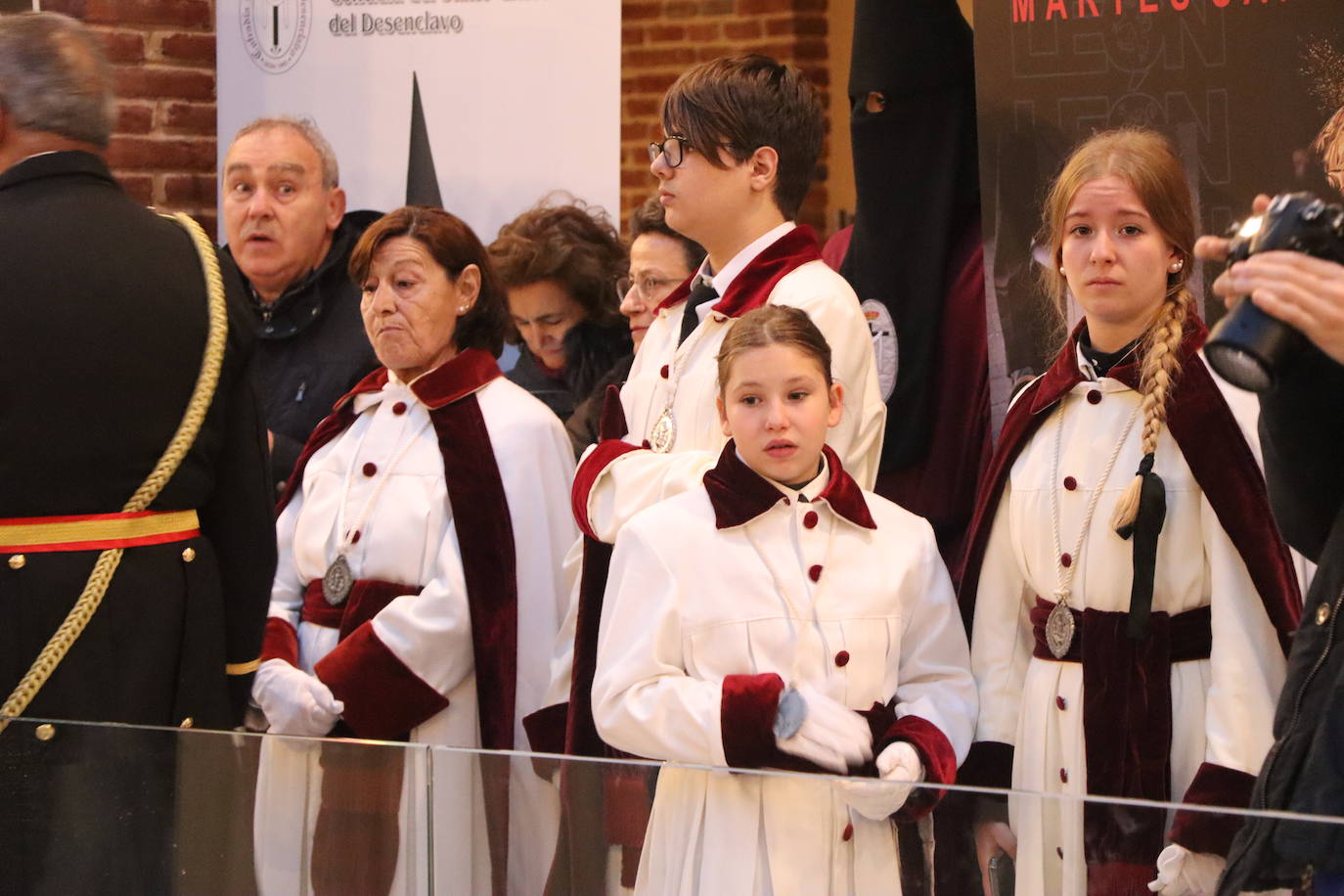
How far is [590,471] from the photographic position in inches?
110

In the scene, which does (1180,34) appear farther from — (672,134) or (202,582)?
(202,582)

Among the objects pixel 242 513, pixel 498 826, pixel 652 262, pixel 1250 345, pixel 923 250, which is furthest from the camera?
pixel 652 262

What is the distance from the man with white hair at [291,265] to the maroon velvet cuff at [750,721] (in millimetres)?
1875

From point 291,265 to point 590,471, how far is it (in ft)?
5.08

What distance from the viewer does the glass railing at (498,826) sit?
1823mm

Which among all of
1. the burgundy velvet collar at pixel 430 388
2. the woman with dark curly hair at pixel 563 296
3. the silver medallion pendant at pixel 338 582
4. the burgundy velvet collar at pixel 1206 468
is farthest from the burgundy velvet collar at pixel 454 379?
the burgundy velvet collar at pixel 1206 468

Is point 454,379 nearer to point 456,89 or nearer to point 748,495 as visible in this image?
point 748,495

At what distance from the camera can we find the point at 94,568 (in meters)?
2.55

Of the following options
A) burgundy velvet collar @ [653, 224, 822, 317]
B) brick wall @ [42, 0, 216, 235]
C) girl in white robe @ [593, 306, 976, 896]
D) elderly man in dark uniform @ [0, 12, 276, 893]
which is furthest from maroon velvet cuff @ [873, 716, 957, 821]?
brick wall @ [42, 0, 216, 235]

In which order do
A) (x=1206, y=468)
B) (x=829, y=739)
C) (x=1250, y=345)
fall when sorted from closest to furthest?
(x=1250, y=345), (x=829, y=739), (x=1206, y=468)

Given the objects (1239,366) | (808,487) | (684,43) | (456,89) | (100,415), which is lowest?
(808,487)

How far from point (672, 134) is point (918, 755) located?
1.18 m

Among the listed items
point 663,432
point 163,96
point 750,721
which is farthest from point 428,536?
point 163,96

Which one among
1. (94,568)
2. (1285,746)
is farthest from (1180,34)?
(94,568)
